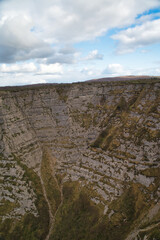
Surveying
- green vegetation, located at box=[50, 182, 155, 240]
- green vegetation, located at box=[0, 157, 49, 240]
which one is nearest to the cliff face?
green vegetation, located at box=[50, 182, 155, 240]

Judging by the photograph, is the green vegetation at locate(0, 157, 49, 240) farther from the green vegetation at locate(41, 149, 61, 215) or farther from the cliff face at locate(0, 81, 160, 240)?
the green vegetation at locate(41, 149, 61, 215)

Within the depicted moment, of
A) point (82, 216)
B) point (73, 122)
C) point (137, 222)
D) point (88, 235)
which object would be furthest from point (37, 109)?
point (137, 222)

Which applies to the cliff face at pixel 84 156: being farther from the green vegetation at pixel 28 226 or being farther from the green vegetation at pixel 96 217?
the green vegetation at pixel 28 226

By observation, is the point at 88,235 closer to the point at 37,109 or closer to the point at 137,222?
the point at 137,222

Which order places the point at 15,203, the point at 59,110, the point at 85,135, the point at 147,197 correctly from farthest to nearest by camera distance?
1. the point at 59,110
2. the point at 85,135
3. the point at 15,203
4. the point at 147,197

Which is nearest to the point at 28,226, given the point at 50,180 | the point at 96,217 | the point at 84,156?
the point at 50,180

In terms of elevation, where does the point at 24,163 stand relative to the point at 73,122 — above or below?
below

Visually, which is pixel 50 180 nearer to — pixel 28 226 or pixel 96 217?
pixel 28 226

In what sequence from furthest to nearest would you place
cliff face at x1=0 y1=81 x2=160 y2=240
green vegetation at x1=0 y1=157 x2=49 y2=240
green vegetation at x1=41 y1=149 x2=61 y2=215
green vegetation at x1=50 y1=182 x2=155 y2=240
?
green vegetation at x1=41 y1=149 x2=61 y2=215 < green vegetation at x1=0 y1=157 x2=49 y2=240 < cliff face at x1=0 y1=81 x2=160 y2=240 < green vegetation at x1=50 y1=182 x2=155 y2=240

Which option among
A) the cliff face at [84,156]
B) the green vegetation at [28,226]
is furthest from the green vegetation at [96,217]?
the green vegetation at [28,226]
